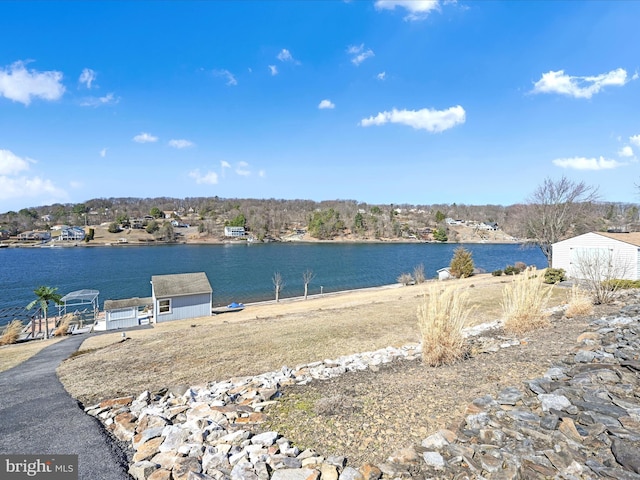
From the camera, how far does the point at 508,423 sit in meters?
2.92

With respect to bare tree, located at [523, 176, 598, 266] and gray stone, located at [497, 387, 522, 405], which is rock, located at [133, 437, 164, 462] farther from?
bare tree, located at [523, 176, 598, 266]

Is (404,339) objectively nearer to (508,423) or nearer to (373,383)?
(373,383)

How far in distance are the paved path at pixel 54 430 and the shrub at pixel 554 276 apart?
20.1 m

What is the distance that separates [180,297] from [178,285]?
2.69ft

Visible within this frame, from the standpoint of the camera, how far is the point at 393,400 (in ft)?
12.8

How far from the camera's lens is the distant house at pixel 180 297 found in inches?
775

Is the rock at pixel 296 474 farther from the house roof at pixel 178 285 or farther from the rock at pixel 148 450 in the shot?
the house roof at pixel 178 285

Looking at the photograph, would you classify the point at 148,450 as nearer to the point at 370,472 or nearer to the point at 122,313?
the point at 370,472

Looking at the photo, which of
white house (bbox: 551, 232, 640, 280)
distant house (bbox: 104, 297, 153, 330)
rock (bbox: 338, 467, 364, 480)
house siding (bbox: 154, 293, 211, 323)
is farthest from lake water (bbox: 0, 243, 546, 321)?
rock (bbox: 338, 467, 364, 480)

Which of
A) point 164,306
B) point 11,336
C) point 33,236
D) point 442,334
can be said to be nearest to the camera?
point 442,334

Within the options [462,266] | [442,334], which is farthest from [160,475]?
[462,266]

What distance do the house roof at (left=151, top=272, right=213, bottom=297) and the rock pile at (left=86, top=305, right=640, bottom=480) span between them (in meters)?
16.7

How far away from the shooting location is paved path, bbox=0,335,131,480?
128 inches

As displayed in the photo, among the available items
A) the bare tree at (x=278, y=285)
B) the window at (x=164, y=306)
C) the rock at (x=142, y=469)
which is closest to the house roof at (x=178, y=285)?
the window at (x=164, y=306)
